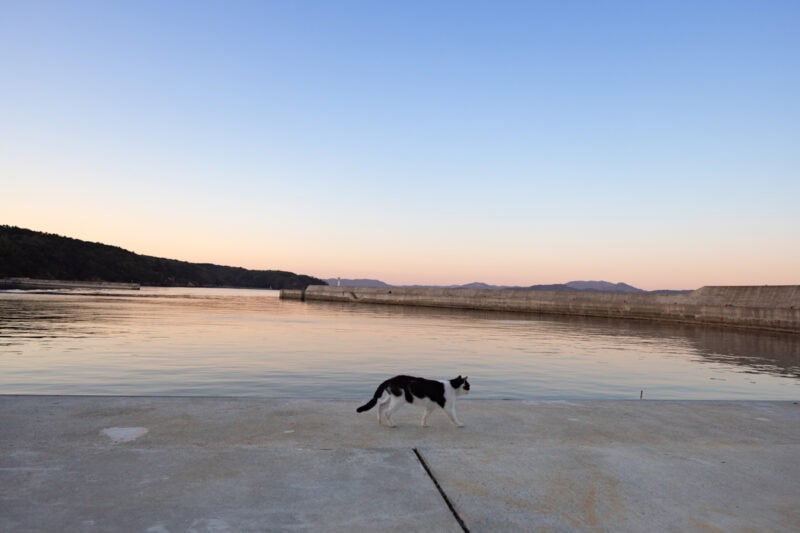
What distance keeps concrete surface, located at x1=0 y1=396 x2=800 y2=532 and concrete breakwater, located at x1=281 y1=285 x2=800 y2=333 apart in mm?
41810

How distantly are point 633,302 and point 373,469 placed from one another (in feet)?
187

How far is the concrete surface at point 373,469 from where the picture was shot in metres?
3.31

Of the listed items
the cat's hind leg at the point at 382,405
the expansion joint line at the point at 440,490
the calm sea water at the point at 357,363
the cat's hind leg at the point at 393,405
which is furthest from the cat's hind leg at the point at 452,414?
the calm sea water at the point at 357,363

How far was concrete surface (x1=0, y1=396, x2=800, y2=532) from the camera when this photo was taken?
331cm

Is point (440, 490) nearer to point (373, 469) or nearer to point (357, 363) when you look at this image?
point (373, 469)

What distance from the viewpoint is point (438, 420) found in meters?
6.29

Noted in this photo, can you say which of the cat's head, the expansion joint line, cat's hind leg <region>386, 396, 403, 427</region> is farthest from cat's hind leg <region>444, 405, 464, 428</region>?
the expansion joint line

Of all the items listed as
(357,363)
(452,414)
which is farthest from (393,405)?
(357,363)

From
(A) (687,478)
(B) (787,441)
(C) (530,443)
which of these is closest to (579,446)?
(C) (530,443)

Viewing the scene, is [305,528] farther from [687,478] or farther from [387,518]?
[687,478]

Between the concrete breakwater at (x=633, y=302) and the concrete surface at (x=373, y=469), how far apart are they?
41.8 m

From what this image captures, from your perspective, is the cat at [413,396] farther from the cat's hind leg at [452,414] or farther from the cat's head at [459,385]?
the cat's head at [459,385]

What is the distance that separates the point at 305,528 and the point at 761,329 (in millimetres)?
47316

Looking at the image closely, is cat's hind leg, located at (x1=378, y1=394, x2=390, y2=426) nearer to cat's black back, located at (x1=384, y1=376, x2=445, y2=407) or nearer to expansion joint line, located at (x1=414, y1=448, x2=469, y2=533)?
cat's black back, located at (x1=384, y1=376, x2=445, y2=407)
